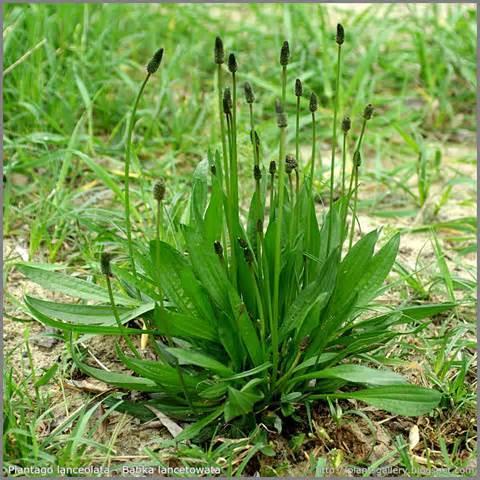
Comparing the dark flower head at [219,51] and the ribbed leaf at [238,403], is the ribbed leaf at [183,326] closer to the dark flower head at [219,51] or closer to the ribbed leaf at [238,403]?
the ribbed leaf at [238,403]

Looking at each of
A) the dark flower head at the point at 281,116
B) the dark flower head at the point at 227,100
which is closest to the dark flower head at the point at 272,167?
the dark flower head at the point at 227,100

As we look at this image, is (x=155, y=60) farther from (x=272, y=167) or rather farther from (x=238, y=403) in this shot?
(x=238, y=403)

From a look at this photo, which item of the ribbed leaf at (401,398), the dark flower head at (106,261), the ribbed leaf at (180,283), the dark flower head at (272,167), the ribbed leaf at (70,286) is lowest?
the ribbed leaf at (401,398)

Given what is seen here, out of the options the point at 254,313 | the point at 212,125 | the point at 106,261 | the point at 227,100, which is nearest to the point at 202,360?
the point at 254,313

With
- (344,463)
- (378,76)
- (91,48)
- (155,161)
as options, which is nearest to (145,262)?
(344,463)

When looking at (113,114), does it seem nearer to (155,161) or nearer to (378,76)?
(155,161)

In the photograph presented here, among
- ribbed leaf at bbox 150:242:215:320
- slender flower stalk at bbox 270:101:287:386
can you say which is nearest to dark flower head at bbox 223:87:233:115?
slender flower stalk at bbox 270:101:287:386
